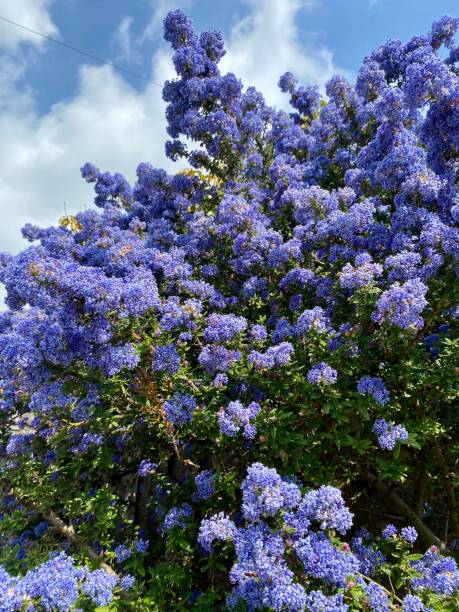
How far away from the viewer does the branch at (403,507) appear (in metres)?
3.86

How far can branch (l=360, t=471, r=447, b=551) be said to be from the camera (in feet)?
12.6

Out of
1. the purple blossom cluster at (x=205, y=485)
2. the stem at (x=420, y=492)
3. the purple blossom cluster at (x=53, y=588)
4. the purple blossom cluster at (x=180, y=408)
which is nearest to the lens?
the purple blossom cluster at (x=53, y=588)

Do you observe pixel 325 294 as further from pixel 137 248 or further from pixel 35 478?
pixel 35 478

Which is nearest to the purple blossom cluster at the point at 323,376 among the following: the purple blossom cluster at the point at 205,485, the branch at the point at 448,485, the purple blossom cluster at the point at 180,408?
the purple blossom cluster at the point at 180,408

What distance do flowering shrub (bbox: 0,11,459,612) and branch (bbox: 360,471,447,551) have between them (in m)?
0.02

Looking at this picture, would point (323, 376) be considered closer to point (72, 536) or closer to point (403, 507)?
point (403, 507)

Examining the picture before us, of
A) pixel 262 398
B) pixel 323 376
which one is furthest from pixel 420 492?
pixel 323 376

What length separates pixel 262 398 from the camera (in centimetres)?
363

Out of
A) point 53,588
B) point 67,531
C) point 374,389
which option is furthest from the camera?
point 67,531

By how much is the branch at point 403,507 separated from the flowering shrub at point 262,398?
2cm

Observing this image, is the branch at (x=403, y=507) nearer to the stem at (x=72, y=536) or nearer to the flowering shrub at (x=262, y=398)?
the flowering shrub at (x=262, y=398)

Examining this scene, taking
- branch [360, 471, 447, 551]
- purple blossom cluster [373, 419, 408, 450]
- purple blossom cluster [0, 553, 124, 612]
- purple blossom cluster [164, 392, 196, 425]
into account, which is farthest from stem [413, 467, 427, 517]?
purple blossom cluster [0, 553, 124, 612]

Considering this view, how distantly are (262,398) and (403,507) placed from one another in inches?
72.3

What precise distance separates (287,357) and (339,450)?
1007mm
